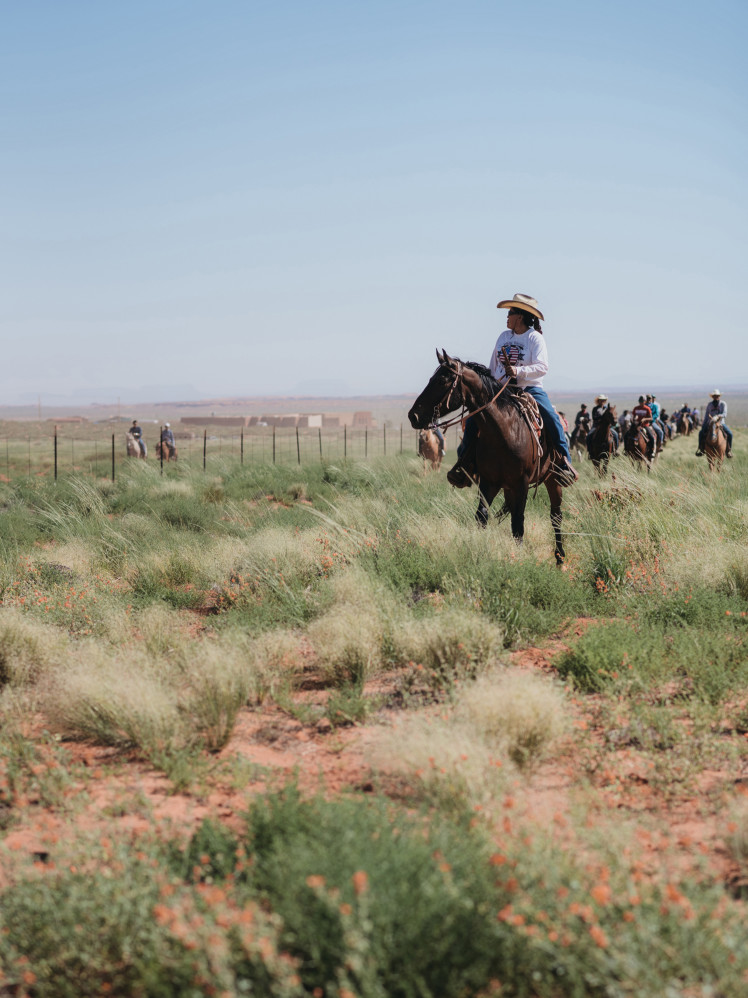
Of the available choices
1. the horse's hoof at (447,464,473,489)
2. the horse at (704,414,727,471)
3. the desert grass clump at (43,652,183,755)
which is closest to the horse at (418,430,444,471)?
the horse at (704,414,727,471)

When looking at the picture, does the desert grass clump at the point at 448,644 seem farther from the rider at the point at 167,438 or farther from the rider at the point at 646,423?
the rider at the point at 167,438

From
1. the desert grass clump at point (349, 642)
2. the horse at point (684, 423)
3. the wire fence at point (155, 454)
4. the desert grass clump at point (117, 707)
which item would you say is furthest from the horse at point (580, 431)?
the desert grass clump at point (117, 707)

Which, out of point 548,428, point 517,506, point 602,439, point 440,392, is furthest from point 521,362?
point 602,439

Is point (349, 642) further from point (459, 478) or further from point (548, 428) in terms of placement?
point (548, 428)

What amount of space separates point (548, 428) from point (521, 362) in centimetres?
89

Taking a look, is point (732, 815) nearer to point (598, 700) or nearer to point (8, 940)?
point (598, 700)

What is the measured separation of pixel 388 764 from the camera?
13.0 feet

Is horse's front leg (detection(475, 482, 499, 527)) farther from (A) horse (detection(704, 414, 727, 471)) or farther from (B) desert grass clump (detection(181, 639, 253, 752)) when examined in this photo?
(A) horse (detection(704, 414, 727, 471))

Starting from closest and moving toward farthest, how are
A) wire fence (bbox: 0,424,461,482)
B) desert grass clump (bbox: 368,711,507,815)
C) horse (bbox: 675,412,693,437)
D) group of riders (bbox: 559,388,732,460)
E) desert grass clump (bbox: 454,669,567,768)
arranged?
1. desert grass clump (bbox: 368,711,507,815)
2. desert grass clump (bbox: 454,669,567,768)
3. group of riders (bbox: 559,388,732,460)
4. wire fence (bbox: 0,424,461,482)
5. horse (bbox: 675,412,693,437)

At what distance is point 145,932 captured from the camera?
2797mm

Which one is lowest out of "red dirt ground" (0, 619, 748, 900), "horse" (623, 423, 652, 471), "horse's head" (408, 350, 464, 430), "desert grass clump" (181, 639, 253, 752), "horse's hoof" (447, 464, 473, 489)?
"red dirt ground" (0, 619, 748, 900)

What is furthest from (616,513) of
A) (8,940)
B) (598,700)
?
(8,940)

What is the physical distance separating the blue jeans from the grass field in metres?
0.85

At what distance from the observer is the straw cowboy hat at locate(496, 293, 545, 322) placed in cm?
865
